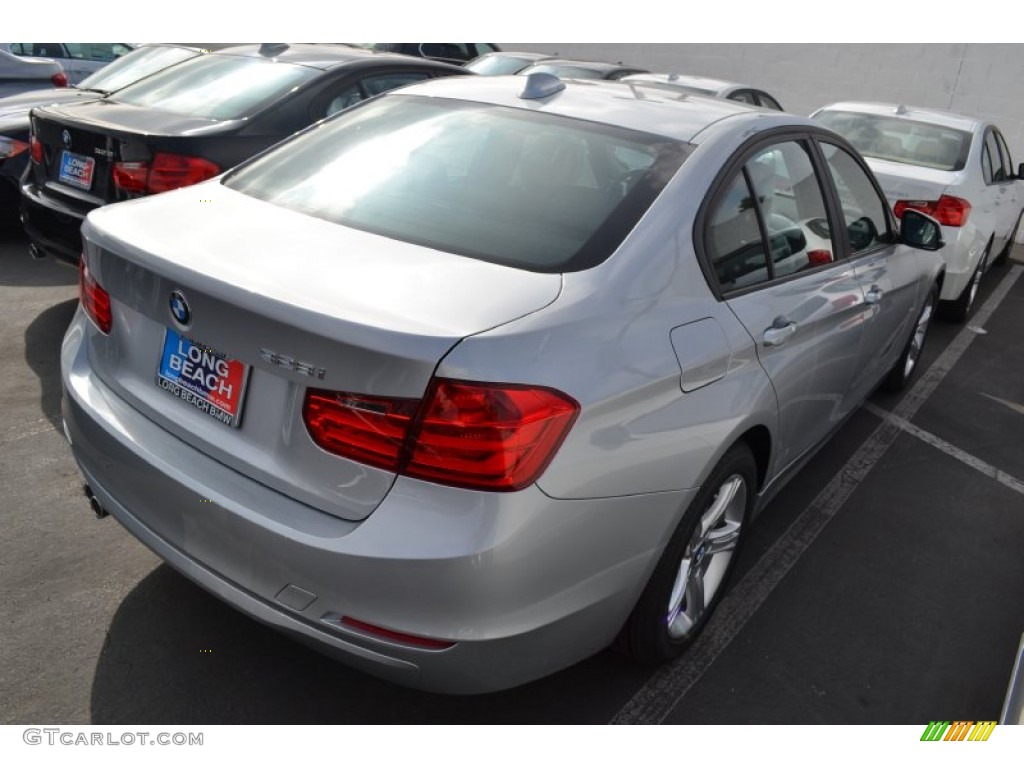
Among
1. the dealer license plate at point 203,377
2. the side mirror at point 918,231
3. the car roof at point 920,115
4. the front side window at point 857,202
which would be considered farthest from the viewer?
the car roof at point 920,115

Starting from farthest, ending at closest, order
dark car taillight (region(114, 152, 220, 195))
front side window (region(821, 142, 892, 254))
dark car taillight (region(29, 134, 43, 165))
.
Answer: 1. dark car taillight (region(29, 134, 43, 165))
2. dark car taillight (region(114, 152, 220, 195))
3. front side window (region(821, 142, 892, 254))

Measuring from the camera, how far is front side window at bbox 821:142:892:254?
3670 millimetres

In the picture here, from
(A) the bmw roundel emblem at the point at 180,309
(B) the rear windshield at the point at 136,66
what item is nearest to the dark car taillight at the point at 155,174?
(A) the bmw roundel emblem at the point at 180,309

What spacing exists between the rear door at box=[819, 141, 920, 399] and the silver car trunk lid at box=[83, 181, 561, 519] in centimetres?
197

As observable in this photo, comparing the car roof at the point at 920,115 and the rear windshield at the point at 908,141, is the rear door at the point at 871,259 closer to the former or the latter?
the rear windshield at the point at 908,141

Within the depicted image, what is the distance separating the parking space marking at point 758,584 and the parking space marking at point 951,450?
0.18 feet

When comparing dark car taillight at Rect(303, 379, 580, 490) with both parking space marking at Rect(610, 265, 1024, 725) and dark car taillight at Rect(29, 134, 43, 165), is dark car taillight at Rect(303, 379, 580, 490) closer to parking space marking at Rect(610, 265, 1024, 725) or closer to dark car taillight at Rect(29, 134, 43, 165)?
parking space marking at Rect(610, 265, 1024, 725)

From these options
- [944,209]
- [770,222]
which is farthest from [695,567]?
[944,209]

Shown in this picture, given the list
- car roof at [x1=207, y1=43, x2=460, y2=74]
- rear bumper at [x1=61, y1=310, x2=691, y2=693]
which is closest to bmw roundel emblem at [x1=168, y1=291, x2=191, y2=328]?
rear bumper at [x1=61, y1=310, x2=691, y2=693]

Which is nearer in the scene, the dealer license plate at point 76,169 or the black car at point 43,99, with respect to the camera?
the dealer license plate at point 76,169

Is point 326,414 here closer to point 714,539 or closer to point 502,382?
point 502,382

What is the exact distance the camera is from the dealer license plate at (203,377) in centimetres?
212

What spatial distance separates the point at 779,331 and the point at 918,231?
179cm

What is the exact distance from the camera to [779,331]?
9.25 feet
